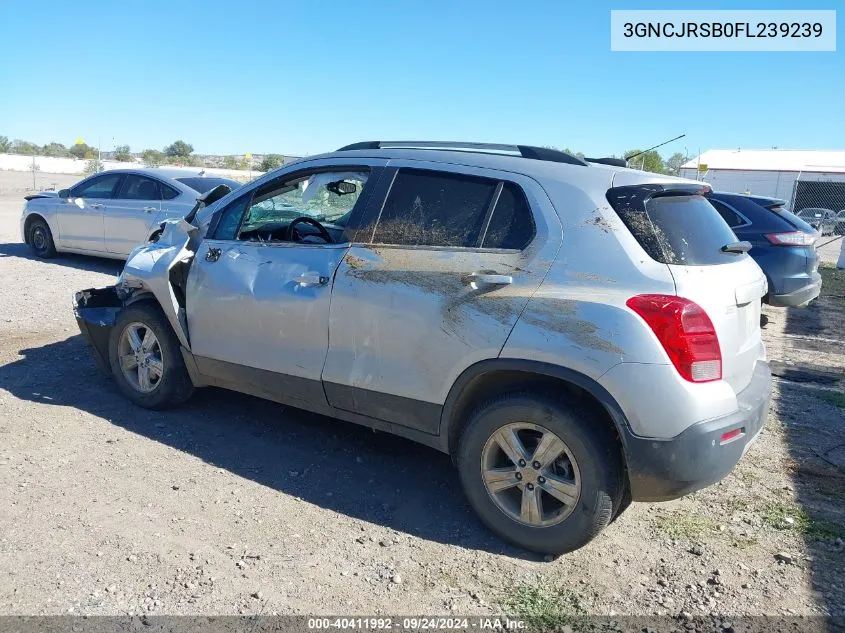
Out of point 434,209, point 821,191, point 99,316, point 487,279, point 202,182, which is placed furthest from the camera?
point 821,191

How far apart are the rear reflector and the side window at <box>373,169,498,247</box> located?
1500 millimetres

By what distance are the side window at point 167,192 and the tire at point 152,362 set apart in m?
5.58

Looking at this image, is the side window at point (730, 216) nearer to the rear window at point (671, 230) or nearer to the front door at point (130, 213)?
the rear window at point (671, 230)

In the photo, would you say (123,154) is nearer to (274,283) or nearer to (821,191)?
(821,191)

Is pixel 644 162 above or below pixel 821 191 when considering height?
above

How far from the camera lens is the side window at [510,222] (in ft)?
11.3

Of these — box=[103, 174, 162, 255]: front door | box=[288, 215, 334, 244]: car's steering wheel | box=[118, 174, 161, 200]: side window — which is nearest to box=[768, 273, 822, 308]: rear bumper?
box=[288, 215, 334, 244]: car's steering wheel

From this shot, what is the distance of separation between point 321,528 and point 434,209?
5.89ft

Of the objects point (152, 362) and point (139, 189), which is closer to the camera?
point (152, 362)

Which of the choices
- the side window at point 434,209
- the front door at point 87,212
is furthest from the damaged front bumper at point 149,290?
the front door at point 87,212

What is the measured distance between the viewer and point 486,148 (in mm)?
4066

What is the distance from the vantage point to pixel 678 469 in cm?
307

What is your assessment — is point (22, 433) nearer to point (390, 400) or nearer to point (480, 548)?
point (390, 400)

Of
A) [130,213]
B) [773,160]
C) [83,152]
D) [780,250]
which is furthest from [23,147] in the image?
[780,250]
